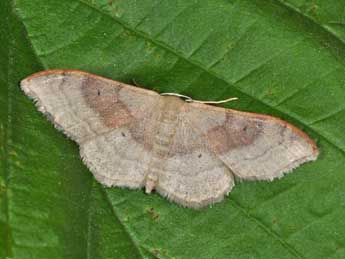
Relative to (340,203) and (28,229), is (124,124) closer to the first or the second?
(28,229)

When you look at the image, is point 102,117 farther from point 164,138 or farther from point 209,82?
point 209,82

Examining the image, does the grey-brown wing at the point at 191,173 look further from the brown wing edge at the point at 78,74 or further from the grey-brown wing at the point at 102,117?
the brown wing edge at the point at 78,74

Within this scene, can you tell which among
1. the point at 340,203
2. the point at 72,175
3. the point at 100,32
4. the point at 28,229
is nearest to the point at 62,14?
the point at 100,32

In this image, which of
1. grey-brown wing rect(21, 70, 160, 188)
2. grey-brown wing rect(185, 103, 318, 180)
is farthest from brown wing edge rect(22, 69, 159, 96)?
grey-brown wing rect(185, 103, 318, 180)

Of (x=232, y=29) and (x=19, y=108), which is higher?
(x=232, y=29)

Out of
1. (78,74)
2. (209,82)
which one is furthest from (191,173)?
(78,74)

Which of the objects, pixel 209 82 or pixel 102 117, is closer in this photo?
pixel 209 82
